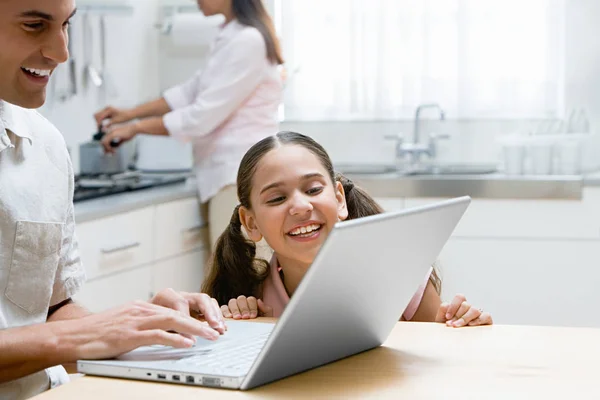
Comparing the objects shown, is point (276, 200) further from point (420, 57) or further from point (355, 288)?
point (420, 57)

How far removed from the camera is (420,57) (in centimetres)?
399

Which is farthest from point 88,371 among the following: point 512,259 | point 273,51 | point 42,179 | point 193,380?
point 512,259

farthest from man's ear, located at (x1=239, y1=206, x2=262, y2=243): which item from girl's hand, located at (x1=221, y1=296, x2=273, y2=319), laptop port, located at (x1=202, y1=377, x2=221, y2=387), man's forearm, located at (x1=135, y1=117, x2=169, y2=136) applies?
man's forearm, located at (x1=135, y1=117, x2=169, y2=136)

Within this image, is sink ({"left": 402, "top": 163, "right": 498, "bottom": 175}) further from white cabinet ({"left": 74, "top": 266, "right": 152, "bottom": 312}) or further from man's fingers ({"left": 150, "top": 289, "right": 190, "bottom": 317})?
man's fingers ({"left": 150, "top": 289, "right": 190, "bottom": 317})

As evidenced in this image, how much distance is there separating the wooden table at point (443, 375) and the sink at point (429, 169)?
2485mm

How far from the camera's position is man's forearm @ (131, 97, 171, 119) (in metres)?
3.76

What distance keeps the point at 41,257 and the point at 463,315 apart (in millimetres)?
665

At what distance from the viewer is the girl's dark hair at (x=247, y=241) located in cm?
191

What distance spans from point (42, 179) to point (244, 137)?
1852mm

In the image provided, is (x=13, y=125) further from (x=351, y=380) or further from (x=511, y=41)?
Answer: (x=511, y=41)

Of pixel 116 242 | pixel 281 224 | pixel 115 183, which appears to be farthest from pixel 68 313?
pixel 115 183

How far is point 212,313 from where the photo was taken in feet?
4.61

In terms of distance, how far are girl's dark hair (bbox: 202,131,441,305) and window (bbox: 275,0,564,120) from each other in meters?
2.01

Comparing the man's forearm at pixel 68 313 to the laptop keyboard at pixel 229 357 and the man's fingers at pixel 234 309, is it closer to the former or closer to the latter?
the man's fingers at pixel 234 309
